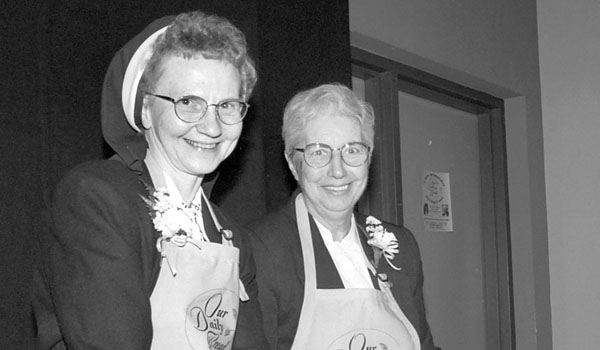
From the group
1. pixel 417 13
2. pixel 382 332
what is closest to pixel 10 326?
pixel 382 332

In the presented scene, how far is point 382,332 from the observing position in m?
2.03

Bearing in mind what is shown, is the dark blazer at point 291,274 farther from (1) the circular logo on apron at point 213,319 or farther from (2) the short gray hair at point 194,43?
(2) the short gray hair at point 194,43

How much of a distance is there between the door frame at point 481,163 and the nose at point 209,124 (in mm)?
1988

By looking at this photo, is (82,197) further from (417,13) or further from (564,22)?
(564,22)

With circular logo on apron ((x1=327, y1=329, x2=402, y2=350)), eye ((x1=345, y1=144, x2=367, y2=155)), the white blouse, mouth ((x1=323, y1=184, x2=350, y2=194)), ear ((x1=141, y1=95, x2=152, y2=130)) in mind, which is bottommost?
circular logo on apron ((x1=327, y1=329, x2=402, y2=350))

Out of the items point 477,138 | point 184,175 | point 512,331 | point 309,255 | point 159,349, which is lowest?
point 512,331

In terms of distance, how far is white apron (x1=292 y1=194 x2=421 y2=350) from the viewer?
77.9 inches

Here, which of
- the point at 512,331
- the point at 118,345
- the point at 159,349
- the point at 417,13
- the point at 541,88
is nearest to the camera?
the point at 118,345

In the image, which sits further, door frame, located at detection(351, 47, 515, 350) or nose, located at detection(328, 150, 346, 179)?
door frame, located at detection(351, 47, 515, 350)

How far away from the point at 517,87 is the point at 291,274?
8.89 feet

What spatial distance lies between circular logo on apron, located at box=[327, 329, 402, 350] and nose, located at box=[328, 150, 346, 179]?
0.36 meters

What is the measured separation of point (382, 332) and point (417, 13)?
6.50 feet

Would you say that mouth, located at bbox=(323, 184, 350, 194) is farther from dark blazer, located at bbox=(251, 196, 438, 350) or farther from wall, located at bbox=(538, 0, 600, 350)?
wall, located at bbox=(538, 0, 600, 350)

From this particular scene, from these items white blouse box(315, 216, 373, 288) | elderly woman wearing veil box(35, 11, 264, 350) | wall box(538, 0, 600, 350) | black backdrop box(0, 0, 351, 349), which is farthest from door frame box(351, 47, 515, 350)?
elderly woman wearing veil box(35, 11, 264, 350)
